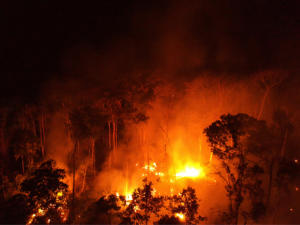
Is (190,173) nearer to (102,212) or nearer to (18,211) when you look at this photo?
(102,212)

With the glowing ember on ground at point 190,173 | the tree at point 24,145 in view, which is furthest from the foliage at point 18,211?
the glowing ember on ground at point 190,173

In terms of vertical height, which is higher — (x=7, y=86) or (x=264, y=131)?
(x=7, y=86)

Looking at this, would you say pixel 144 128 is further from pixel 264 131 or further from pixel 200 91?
pixel 264 131

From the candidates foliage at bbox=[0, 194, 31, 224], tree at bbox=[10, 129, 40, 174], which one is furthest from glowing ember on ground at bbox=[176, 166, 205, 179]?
tree at bbox=[10, 129, 40, 174]

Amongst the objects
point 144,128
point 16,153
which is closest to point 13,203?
point 16,153

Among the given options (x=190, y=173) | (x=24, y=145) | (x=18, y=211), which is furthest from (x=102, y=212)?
(x=24, y=145)

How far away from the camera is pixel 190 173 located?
17.8 metres

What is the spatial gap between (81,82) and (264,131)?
20.1 m

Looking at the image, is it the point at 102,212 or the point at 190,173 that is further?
the point at 190,173

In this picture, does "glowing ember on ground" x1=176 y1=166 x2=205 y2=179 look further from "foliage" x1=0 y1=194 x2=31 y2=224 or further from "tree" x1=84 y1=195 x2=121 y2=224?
"foliage" x1=0 y1=194 x2=31 y2=224

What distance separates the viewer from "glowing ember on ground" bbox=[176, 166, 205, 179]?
1697 cm

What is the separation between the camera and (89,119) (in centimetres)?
1847

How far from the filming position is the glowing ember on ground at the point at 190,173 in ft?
55.7

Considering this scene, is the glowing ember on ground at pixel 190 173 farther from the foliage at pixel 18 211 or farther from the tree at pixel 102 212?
the foliage at pixel 18 211
